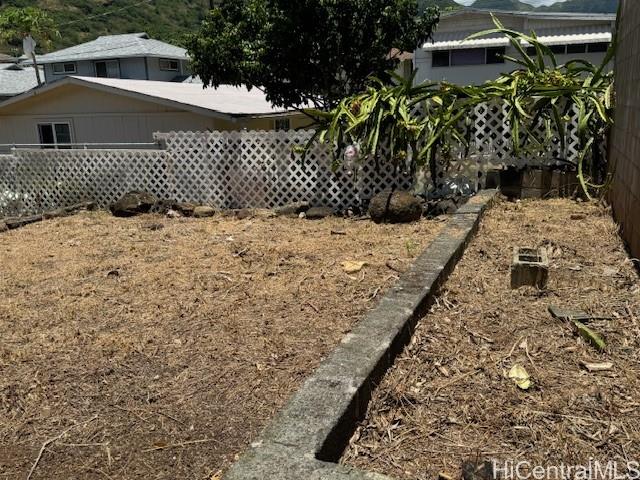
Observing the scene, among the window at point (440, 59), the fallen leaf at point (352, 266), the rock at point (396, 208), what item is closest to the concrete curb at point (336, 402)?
the fallen leaf at point (352, 266)

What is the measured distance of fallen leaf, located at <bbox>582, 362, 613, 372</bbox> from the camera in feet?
8.12

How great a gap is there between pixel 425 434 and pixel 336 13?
413 inches

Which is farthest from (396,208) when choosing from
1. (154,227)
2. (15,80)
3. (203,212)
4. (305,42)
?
(15,80)

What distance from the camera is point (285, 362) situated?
9.86ft

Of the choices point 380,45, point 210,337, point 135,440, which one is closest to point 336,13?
point 380,45

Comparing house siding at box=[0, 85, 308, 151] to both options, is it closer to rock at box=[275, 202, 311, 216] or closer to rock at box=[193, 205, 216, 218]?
rock at box=[193, 205, 216, 218]

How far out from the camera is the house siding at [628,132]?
13.5 ft

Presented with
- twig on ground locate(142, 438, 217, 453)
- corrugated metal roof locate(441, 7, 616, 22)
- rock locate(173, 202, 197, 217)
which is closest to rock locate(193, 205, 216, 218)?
rock locate(173, 202, 197, 217)

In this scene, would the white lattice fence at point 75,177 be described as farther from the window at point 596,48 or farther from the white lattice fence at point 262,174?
the window at point 596,48

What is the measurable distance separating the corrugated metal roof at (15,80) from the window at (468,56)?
755 inches

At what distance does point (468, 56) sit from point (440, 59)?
1.11m

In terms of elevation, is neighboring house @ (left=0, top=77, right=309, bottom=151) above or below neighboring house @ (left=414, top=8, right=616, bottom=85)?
below

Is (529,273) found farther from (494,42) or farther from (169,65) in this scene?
(169,65)

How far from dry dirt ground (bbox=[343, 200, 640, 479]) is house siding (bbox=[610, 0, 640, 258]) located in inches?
19.2
